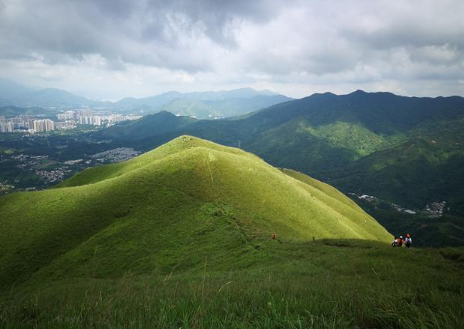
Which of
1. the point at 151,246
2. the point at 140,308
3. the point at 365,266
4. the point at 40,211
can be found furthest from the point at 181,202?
the point at 140,308

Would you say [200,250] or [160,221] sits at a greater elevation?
[200,250]

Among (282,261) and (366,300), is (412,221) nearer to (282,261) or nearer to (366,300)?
(282,261)

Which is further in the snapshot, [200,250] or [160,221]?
[160,221]

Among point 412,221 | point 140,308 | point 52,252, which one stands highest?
point 140,308

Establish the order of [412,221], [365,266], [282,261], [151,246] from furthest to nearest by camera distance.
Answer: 1. [412,221]
2. [151,246]
3. [282,261]
4. [365,266]

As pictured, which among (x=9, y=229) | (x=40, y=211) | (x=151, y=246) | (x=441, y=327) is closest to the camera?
(x=441, y=327)

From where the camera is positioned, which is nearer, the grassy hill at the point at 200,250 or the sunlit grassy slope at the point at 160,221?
the grassy hill at the point at 200,250
